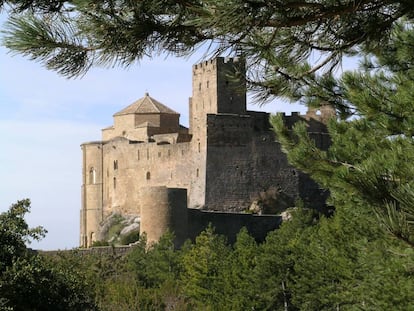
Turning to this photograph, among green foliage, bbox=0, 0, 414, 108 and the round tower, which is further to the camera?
the round tower

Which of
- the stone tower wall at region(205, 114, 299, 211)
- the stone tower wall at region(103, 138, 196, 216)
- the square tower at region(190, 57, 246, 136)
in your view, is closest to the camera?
the stone tower wall at region(205, 114, 299, 211)

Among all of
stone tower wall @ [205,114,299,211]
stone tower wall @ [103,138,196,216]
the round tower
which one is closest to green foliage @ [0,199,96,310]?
the round tower

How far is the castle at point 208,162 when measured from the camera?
4800 centimetres

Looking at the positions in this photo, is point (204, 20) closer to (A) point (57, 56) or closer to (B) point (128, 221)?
(A) point (57, 56)

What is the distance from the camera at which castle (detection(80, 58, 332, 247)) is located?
48.0 metres

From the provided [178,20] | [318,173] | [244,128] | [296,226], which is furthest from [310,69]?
[244,128]

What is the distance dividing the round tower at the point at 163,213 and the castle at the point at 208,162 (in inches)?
5.6

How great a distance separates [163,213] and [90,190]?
13460mm

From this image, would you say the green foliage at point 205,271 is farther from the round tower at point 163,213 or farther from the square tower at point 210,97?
the square tower at point 210,97

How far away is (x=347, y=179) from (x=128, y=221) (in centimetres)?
4116

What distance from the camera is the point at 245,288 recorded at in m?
33.9

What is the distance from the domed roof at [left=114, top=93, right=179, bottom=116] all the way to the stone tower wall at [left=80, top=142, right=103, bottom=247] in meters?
3.14

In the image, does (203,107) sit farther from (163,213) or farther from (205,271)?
(205,271)

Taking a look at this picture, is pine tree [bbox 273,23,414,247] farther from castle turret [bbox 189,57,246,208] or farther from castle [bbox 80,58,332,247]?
castle turret [bbox 189,57,246,208]
